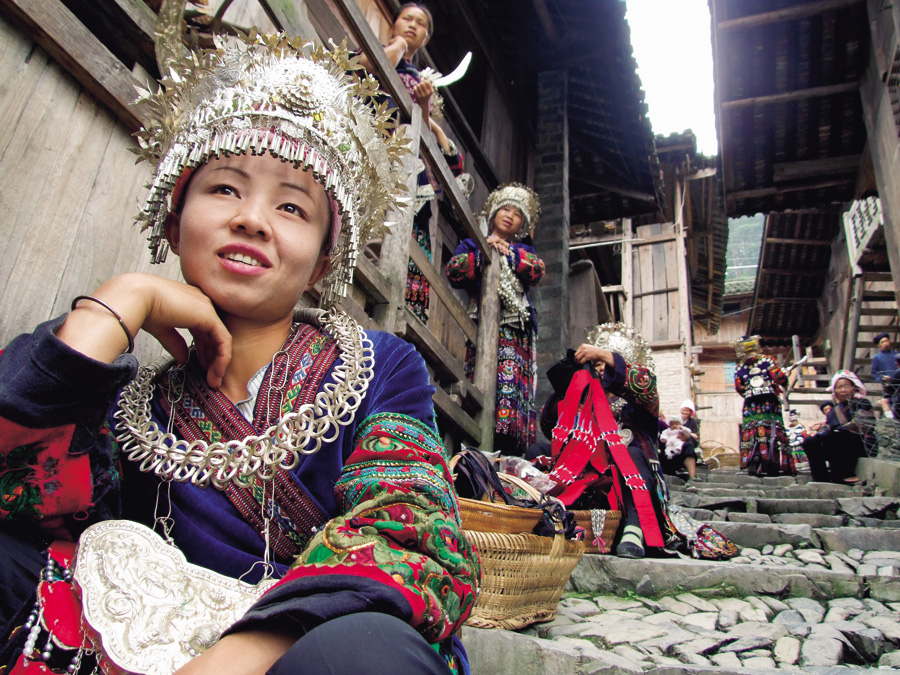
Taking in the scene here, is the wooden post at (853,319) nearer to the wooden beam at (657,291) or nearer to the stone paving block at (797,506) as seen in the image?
the wooden beam at (657,291)

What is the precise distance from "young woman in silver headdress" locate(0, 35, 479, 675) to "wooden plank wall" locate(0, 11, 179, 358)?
0.54 metres

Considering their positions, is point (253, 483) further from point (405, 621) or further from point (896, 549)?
point (896, 549)

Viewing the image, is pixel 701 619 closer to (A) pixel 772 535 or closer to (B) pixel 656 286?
(A) pixel 772 535

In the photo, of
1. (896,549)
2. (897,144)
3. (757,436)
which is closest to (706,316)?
(757,436)

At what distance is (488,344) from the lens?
5059 millimetres

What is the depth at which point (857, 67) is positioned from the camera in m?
6.80

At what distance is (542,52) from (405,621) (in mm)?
9715

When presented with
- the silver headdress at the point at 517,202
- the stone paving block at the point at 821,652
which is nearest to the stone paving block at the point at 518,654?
the stone paving block at the point at 821,652

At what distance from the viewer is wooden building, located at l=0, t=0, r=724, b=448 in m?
1.84

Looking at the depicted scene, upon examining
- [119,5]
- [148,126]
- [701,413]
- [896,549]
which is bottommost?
[896,549]

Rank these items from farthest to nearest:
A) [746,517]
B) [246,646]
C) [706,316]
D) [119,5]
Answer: [706,316]
[746,517]
[119,5]
[246,646]

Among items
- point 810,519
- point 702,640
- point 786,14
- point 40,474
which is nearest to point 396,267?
point 702,640

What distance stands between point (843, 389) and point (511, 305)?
19.6 feet

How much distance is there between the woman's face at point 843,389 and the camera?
8453 millimetres
